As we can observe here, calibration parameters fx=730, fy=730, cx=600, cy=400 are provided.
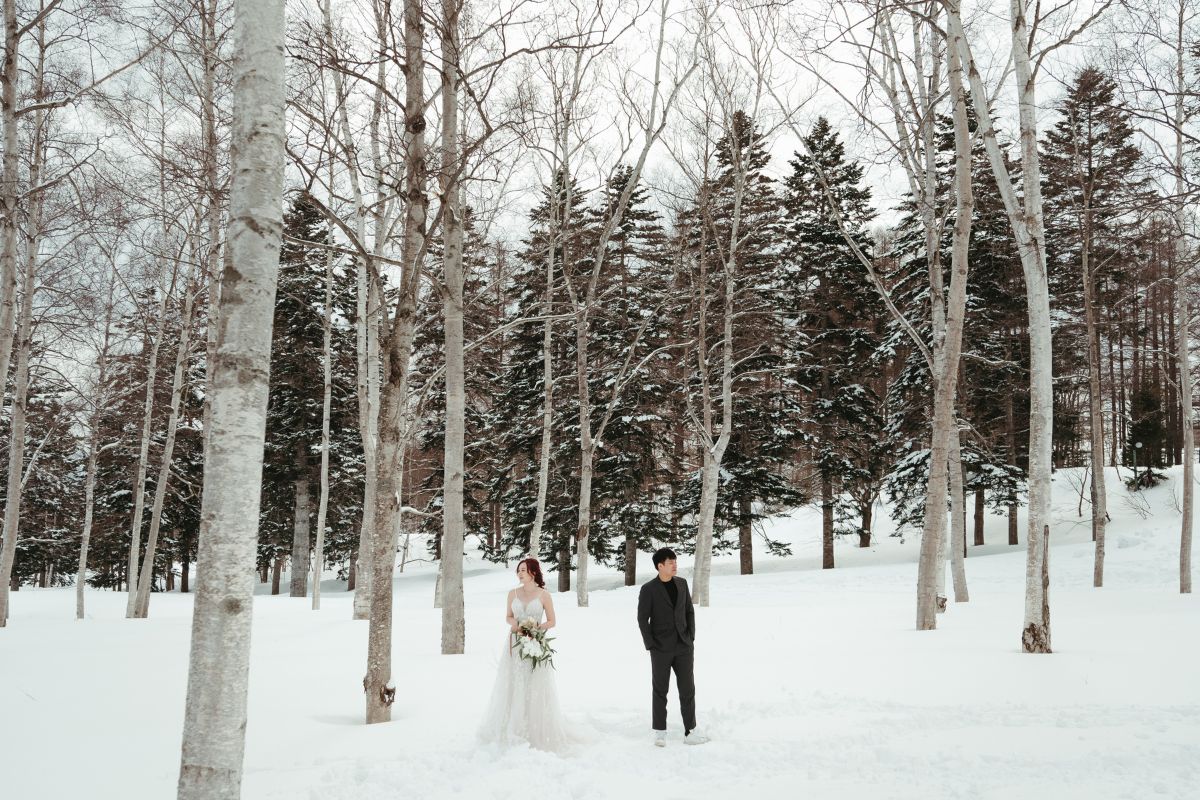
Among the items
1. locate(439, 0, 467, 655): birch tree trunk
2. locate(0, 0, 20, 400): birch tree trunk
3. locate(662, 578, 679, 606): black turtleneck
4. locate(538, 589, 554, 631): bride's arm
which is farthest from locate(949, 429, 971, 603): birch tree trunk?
locate(0, 0, 20, 400): birch tree trunk

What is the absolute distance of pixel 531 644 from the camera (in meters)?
6.05

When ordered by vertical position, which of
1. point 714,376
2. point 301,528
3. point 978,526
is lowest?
point 301,528

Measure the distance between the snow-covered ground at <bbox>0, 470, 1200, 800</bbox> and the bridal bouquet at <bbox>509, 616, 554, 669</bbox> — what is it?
0.69 metres

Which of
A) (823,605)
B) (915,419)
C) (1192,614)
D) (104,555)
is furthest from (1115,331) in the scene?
(104,555)

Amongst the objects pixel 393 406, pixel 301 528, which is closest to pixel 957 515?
pixel 393 406

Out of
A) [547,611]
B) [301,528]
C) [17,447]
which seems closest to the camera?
[547,611]

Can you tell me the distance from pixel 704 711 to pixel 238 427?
5.10 meters

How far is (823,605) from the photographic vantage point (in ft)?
51.0

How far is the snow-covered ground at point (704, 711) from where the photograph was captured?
4.84 m

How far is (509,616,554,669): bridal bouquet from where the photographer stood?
19.7 ft

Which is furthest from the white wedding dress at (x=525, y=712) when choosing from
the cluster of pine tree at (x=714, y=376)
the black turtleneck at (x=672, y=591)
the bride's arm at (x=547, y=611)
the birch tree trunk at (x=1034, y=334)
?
the cluster of pine tree at (x=714, y=376)

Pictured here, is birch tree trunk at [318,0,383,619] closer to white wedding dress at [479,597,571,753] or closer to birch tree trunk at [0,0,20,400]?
birch tree trunk at [0,0,20,400]

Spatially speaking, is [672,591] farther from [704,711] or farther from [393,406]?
[393,406]

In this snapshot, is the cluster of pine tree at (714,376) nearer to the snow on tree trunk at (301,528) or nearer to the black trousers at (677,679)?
the snow on tree trunk at (301,528)
